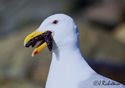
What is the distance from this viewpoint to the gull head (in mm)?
4043

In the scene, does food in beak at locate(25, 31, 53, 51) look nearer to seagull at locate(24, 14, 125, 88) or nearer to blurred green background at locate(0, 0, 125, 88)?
seagull at locate(24, 14, 125, 88)

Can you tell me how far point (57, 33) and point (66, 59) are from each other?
0.30 meters

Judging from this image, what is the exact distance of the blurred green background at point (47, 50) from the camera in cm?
911

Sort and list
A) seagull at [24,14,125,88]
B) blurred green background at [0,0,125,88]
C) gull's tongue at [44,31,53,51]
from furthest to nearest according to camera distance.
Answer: blurred green background at [0,0,125,88]
gull's tongue at [44,31,53,51]
seagull at [24,14,125,88]

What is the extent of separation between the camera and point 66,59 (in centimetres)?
406

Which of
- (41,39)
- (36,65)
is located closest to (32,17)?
(36,65)

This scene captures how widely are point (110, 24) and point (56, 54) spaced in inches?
506

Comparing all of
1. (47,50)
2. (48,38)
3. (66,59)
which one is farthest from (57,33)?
(47,50)

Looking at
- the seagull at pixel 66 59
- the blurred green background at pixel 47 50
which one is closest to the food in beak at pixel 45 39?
the seagull at pixel 66 59

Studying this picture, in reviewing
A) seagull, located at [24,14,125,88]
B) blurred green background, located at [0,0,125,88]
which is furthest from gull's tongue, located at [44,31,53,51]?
blurred green background, located at [0,0,125,88]

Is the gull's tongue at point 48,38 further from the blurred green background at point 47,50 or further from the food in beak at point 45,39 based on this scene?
the blurred green background at point 47,50

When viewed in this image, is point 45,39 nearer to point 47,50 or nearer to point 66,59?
point 66,59

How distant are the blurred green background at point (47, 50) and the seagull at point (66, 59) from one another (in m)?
3.46

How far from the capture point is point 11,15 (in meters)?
20.5
